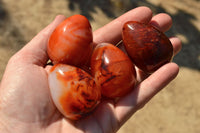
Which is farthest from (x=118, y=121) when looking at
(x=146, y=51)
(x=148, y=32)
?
(x=148, y=32)

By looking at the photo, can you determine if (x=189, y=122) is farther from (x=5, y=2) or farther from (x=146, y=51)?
(x=5, y=2)

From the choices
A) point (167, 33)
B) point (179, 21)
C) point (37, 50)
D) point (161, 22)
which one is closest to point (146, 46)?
point (161, 22)

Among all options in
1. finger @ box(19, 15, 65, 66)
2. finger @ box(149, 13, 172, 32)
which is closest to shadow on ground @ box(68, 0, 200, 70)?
finger @ box(149, 13, 172, 32)

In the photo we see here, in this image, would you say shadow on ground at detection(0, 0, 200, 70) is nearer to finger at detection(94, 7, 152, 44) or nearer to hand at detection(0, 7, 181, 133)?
finger at detection(94, 7, 152, 44)

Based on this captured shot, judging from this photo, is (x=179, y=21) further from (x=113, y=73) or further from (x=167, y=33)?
(x=113, y=73)

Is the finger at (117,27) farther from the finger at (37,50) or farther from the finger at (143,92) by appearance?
the finger at (143,92)
